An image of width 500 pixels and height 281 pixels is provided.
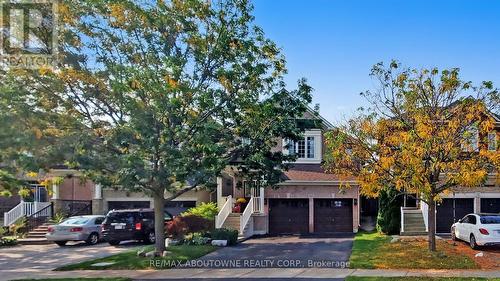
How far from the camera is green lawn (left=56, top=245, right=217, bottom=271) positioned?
1694 centimetres

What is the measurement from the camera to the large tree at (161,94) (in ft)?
52.3

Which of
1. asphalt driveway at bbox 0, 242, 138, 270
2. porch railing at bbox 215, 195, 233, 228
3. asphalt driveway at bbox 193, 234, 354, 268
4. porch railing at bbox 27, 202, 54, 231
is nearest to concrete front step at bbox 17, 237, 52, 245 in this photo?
asphalt driveway at bbox 0, 242, 138, 270

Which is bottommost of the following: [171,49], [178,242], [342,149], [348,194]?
[178,242]

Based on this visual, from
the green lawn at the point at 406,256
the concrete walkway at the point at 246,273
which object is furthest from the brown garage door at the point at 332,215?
the concrete walkway at the point at 246,273

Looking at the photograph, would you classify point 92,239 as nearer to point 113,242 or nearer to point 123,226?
point 113,242

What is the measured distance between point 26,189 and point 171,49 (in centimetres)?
852

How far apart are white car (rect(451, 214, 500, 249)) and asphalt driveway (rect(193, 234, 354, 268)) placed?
4.84 metres

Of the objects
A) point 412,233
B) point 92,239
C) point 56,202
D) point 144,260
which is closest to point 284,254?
point 144,260

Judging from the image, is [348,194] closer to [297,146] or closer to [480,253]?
[297,146]

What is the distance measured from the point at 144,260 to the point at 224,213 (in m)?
8.65

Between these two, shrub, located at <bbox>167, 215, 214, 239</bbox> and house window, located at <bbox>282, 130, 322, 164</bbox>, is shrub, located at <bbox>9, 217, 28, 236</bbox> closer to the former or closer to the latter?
shrub, located at <bbox>167, 215, 214, 239</bbox>

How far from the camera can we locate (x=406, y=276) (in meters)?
14.2

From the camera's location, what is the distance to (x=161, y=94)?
15.6 m

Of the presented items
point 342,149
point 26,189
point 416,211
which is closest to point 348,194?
point 416,211
